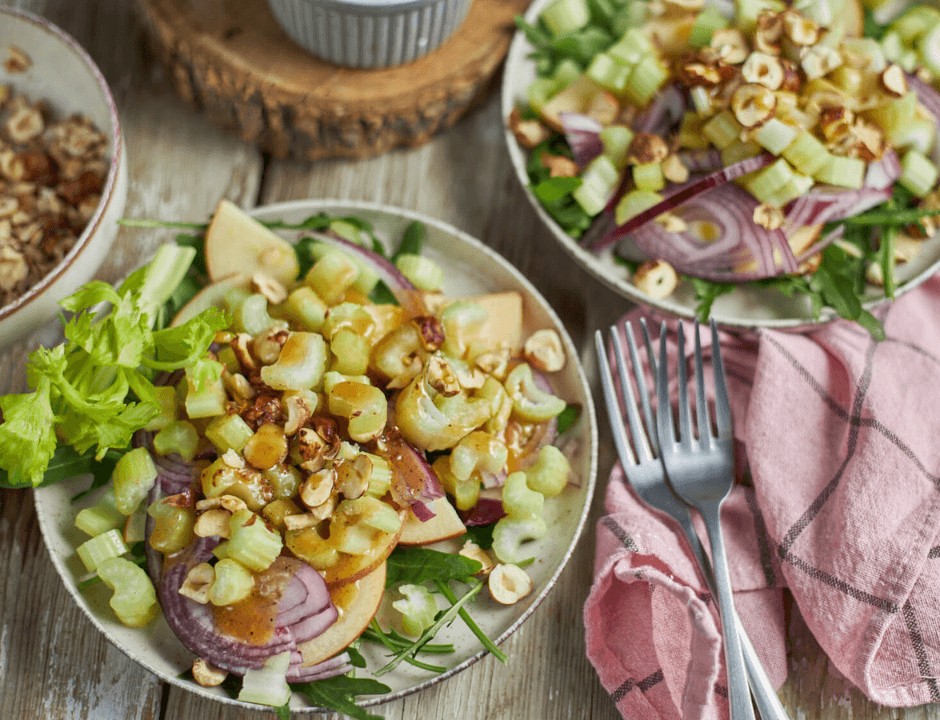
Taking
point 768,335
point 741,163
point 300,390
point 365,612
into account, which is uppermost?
point 741,163

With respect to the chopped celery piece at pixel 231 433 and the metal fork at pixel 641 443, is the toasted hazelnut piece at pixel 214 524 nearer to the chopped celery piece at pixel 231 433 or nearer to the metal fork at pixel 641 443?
the chopped celery piece at pixel 231 433

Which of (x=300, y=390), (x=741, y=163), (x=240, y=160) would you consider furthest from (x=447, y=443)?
(x=240, y=160)

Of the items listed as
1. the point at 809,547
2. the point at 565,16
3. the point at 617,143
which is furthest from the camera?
the point at 565,16

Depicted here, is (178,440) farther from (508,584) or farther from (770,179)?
(770,179)

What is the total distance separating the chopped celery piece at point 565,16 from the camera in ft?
6.00

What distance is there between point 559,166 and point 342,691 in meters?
0.95

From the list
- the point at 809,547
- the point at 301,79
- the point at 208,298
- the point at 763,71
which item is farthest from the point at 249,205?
the point at 809,547

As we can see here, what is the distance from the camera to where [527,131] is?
1765mm

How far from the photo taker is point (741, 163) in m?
1.64

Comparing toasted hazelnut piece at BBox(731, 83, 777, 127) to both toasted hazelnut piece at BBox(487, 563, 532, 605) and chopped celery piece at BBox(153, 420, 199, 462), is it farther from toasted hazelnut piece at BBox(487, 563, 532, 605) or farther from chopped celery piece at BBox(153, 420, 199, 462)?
chopped celery piece at BBox(153, 420, 199, 462)

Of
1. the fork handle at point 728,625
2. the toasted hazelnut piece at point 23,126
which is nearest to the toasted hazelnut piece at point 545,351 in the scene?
the fork handle at point 728,625

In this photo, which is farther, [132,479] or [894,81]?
[894,81]

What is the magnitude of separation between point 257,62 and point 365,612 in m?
1.02

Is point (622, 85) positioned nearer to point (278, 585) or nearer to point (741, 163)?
point (741, 163)
